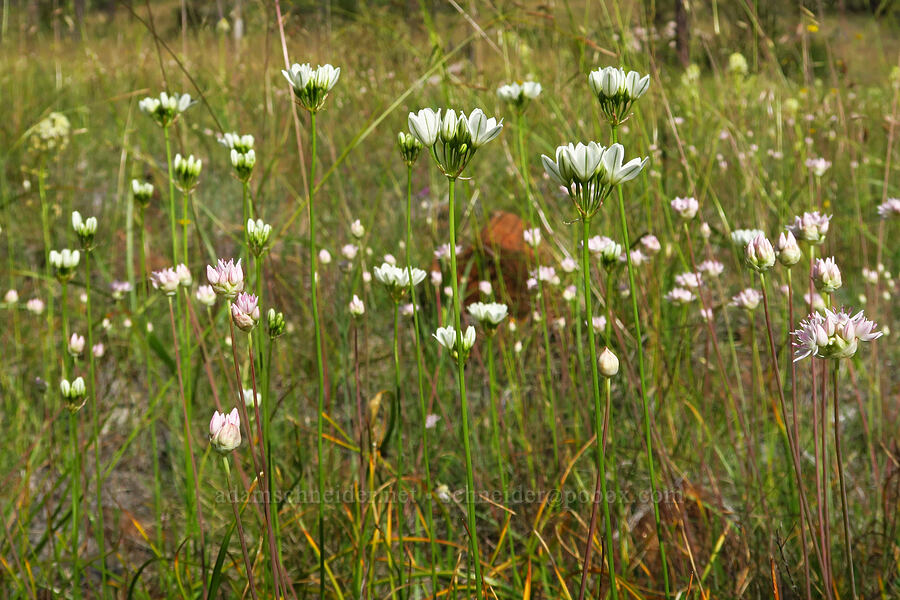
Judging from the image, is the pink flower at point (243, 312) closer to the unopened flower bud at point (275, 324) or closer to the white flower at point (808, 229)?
the unopened flower bud at point (275, 324)

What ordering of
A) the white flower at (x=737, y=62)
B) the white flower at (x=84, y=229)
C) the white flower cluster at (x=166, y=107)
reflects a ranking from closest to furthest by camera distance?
the white flower at (x=84, y=229)
the white flower cluster at (x=166, y=107)
the white flower at (x=737, y=62)

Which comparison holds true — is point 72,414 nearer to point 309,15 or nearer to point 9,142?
point 309,15

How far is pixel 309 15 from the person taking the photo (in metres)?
2.89

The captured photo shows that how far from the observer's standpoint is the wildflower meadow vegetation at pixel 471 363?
917mm

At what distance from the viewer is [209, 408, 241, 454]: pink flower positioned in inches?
30.0

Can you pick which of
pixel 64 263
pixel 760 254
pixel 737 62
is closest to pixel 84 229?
pixel 64 263

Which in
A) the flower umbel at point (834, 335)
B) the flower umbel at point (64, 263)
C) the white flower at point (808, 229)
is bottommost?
the flower umbel at point (64, 263)

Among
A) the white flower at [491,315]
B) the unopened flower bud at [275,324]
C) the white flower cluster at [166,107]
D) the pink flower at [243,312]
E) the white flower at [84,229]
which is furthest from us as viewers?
the white flower cluster at [166,107]

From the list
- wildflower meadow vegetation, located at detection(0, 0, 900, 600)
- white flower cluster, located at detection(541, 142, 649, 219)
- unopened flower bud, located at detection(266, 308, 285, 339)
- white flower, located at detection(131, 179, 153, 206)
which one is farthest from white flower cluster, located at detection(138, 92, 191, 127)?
white flower cluster, located at detection(541, 142, 649, 219)

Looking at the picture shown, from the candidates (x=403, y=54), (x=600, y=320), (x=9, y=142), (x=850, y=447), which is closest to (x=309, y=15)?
(x=403, y=54)

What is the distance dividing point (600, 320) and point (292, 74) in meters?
0.82

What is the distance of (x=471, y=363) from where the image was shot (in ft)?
6.75

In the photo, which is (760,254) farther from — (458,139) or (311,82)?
(311,82)

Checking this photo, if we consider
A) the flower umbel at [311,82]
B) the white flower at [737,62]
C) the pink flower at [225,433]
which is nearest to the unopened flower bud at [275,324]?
the pink flower at [225,433]
